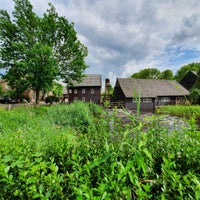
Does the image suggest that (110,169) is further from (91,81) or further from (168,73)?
(168,73)

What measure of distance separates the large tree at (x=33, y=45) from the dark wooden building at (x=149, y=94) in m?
10.9

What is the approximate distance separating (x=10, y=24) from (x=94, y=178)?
20.5m

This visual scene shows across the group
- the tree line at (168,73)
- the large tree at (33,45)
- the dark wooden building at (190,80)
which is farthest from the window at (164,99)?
the tree line at (168,73)

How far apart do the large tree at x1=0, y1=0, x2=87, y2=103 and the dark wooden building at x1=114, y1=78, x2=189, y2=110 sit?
1088 cm

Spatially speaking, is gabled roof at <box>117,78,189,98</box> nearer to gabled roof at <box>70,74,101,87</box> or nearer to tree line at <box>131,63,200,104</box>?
gabled roof at <box>70,74,101,87</box>

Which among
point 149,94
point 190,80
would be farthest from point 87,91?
point 190,80

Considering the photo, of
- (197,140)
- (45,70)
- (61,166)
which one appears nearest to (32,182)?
(61,166)

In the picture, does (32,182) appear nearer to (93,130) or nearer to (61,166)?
(61,166)

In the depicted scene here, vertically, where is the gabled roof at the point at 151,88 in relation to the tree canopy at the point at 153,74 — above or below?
below

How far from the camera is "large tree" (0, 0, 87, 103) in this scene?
13953mm

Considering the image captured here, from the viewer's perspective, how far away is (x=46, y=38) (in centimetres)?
1591

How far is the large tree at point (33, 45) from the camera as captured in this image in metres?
14.0

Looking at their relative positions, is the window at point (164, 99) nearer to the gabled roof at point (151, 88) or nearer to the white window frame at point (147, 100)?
the gabled roof at point (151, 88)

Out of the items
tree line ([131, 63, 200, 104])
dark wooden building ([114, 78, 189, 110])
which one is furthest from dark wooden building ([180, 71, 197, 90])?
tree line ([131, 63, 200, 104])
